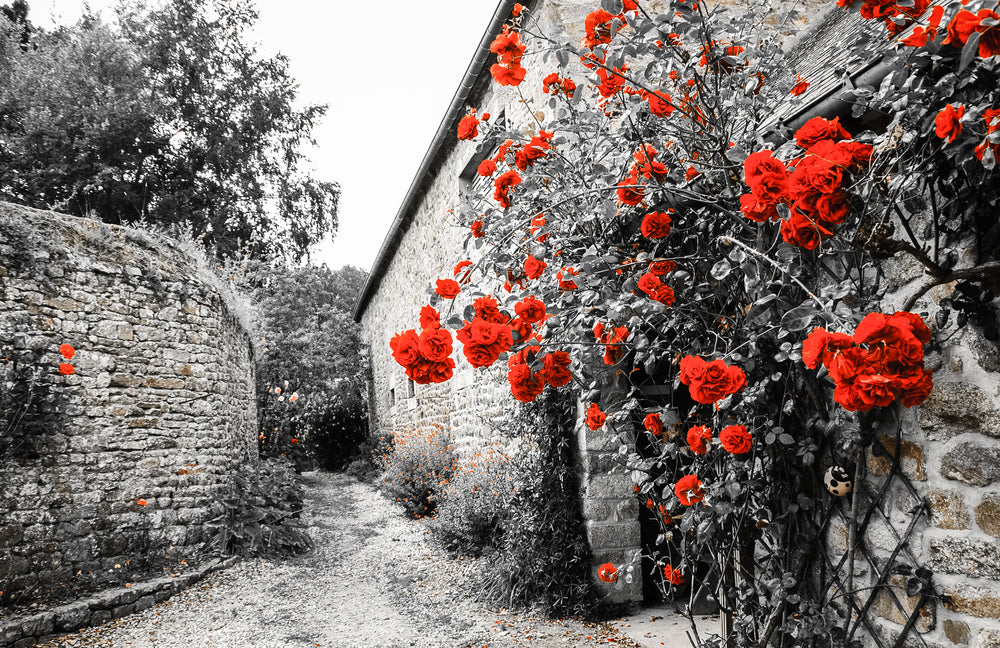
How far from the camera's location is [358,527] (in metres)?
7.28

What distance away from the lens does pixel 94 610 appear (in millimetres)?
4293

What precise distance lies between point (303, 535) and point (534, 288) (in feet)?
17.2

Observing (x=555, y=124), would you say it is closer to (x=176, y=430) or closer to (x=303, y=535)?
(x=176, y=430)

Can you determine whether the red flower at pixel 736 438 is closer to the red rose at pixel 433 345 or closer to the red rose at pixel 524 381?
the red rose at pixel 524 381

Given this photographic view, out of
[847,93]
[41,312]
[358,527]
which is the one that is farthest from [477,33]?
[358,527]

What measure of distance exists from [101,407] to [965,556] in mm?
5903

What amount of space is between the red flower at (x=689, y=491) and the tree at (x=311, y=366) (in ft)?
34.1

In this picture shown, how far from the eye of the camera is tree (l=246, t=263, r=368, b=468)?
42.6ft

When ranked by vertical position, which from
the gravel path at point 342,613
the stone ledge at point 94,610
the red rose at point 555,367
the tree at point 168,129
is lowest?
the gravel path at point 342,613

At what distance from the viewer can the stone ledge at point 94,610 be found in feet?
12.6

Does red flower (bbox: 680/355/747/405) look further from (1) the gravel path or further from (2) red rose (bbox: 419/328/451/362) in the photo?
(1) the gravel path

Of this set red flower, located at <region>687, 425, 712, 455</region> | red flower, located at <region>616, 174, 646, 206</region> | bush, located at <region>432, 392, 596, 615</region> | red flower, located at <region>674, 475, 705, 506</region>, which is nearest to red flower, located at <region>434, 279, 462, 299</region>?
red flower, located at <region>616, 174, 646, 206</region>

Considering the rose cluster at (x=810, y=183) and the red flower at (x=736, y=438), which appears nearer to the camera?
the rose cluster at (x=810, y=183)

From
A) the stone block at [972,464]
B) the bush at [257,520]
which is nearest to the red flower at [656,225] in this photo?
the stone block at [972,464]
